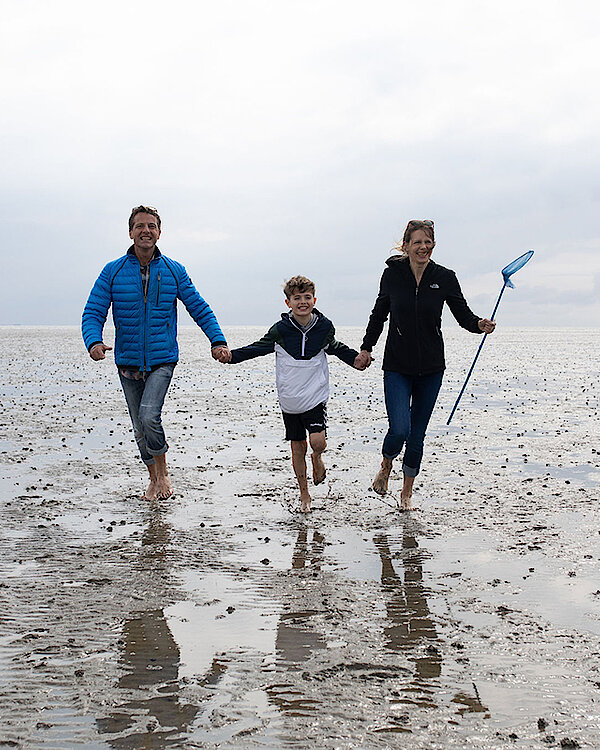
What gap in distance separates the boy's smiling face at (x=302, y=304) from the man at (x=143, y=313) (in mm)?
926

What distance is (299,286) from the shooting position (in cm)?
780

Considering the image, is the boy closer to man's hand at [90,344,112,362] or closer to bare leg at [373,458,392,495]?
bare leg at [373,458,392,495]

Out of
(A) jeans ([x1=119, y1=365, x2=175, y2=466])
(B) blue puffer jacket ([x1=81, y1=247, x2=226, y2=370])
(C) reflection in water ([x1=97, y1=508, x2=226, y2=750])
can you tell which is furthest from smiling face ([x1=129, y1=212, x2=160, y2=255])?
(C) reflection in water ([x1=97, y1=508, x2=226, y2=750])

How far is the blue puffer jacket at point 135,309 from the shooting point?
7.96 metres

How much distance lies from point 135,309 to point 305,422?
2.03 m

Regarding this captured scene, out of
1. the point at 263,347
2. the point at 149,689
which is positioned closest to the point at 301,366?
the point at 263,347

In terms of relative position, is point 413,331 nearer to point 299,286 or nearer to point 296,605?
point 299,286

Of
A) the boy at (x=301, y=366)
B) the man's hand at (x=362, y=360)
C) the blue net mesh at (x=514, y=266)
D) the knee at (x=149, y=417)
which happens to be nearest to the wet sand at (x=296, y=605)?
the boy at (x=301, y=366)

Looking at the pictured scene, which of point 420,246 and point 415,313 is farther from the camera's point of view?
point 415,313

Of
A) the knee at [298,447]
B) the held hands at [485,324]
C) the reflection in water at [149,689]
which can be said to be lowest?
the reflection in water at [149,689]

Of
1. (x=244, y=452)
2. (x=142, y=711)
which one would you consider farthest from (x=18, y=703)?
(x=244, y=452)

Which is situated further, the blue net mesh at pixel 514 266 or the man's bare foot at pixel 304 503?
the blue net mesh at pixel 514 266

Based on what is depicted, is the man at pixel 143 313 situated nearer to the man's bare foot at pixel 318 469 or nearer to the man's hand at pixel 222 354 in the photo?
the man's hand at pixel 222 354

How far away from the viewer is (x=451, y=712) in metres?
3.56
